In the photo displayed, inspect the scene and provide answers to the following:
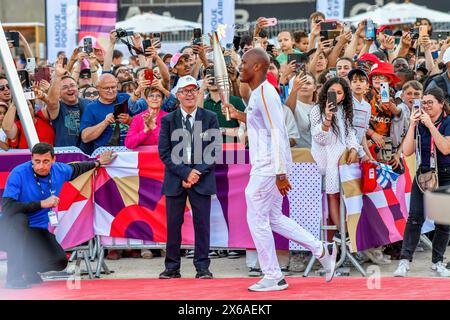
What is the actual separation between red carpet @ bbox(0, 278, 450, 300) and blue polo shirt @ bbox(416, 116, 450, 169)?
1.39 meters

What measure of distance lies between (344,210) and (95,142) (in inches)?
120

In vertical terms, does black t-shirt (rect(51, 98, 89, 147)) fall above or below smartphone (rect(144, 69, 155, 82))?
below

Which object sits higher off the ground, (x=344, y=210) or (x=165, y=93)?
(x=165, y=93)

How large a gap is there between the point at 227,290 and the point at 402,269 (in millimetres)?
2056

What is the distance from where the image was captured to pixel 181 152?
10234 millimetres

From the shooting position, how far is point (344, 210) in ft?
33.9

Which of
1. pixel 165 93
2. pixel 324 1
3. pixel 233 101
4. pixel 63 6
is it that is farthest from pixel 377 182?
pixel 63 6

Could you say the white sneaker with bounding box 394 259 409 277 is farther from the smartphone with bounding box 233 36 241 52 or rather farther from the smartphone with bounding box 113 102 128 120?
the smartphone with bounding box 233 36 241 52

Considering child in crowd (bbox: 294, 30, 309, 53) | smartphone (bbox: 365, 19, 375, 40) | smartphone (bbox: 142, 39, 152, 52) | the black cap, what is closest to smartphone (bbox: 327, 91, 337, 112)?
the black cap

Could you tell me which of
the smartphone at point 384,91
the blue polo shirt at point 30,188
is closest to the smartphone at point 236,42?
the smartphone at point 384,91

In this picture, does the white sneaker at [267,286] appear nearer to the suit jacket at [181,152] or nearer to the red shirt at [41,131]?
the suit jacket at [181,152]

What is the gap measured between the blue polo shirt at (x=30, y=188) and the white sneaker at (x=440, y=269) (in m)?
3.93

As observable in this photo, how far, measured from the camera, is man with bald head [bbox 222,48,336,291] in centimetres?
888
